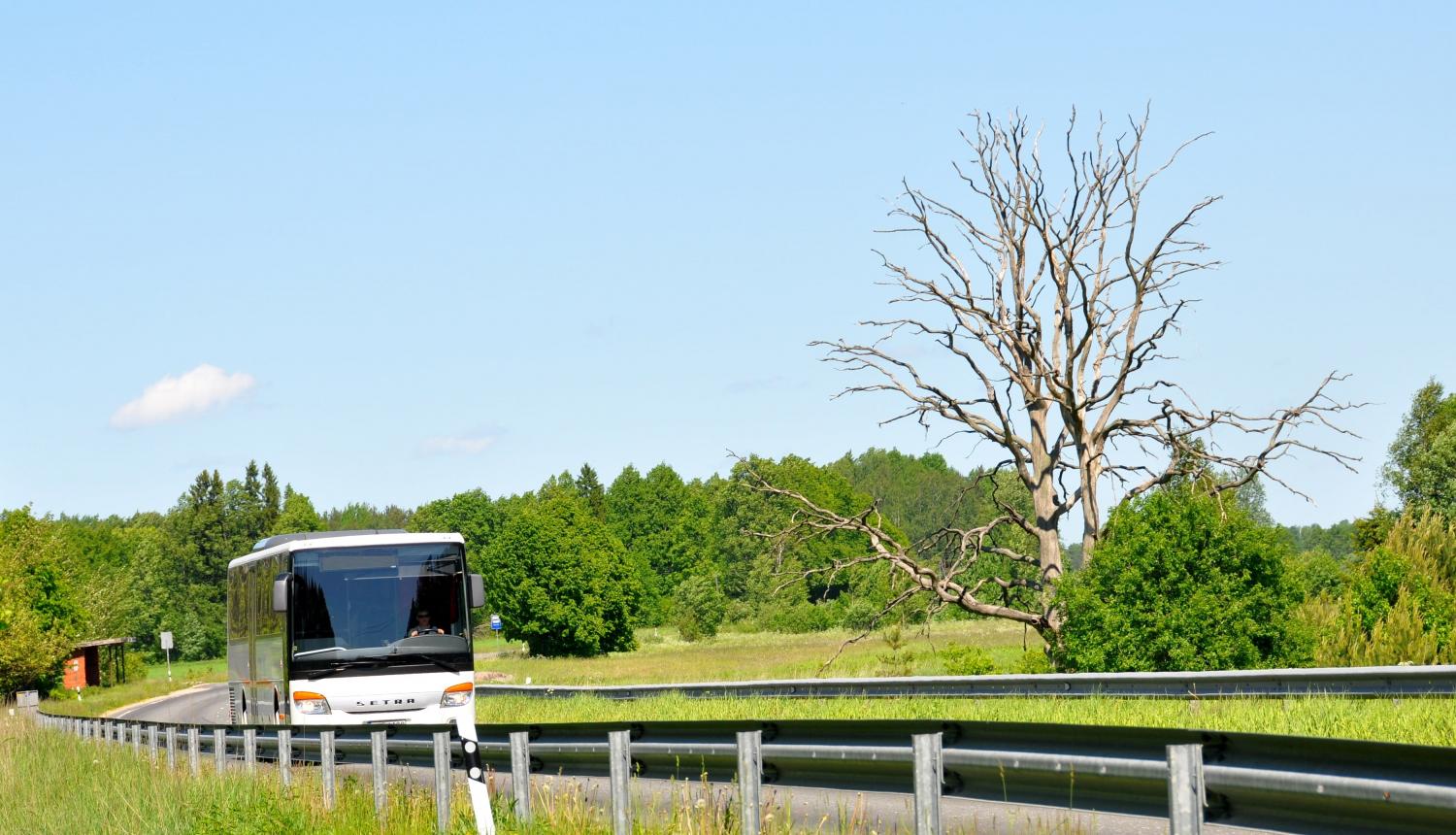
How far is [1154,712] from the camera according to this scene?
53.5 ft

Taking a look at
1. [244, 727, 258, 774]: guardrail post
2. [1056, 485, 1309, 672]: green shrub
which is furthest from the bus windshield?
[1056, 485, 1309, 672]: green shrub

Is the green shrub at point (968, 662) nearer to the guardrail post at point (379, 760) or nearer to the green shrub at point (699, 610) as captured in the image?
the guardrail post at point (379, 760)

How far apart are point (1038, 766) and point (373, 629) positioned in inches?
604

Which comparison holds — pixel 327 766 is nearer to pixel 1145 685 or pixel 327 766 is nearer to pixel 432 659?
pixel 432 659

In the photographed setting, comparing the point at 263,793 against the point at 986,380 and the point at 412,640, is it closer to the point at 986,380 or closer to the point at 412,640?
the point at 412,640

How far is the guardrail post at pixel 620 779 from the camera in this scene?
801 centimetres

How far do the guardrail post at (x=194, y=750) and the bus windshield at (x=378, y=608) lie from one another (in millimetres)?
1973

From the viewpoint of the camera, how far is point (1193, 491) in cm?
2814

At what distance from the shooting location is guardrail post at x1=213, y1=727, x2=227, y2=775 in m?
15.1

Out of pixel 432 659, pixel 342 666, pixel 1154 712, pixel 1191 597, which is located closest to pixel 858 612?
pixel 1191 597

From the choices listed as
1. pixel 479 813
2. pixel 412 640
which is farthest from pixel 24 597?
pixel 479 813

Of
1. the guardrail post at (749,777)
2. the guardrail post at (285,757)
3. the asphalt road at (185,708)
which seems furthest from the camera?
the asphalt road at (185,708)

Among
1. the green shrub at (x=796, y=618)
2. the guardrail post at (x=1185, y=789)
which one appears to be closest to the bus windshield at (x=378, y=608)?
the guardrail post at (x=1185, y=789)

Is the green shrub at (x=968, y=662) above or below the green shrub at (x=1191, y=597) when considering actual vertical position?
below
